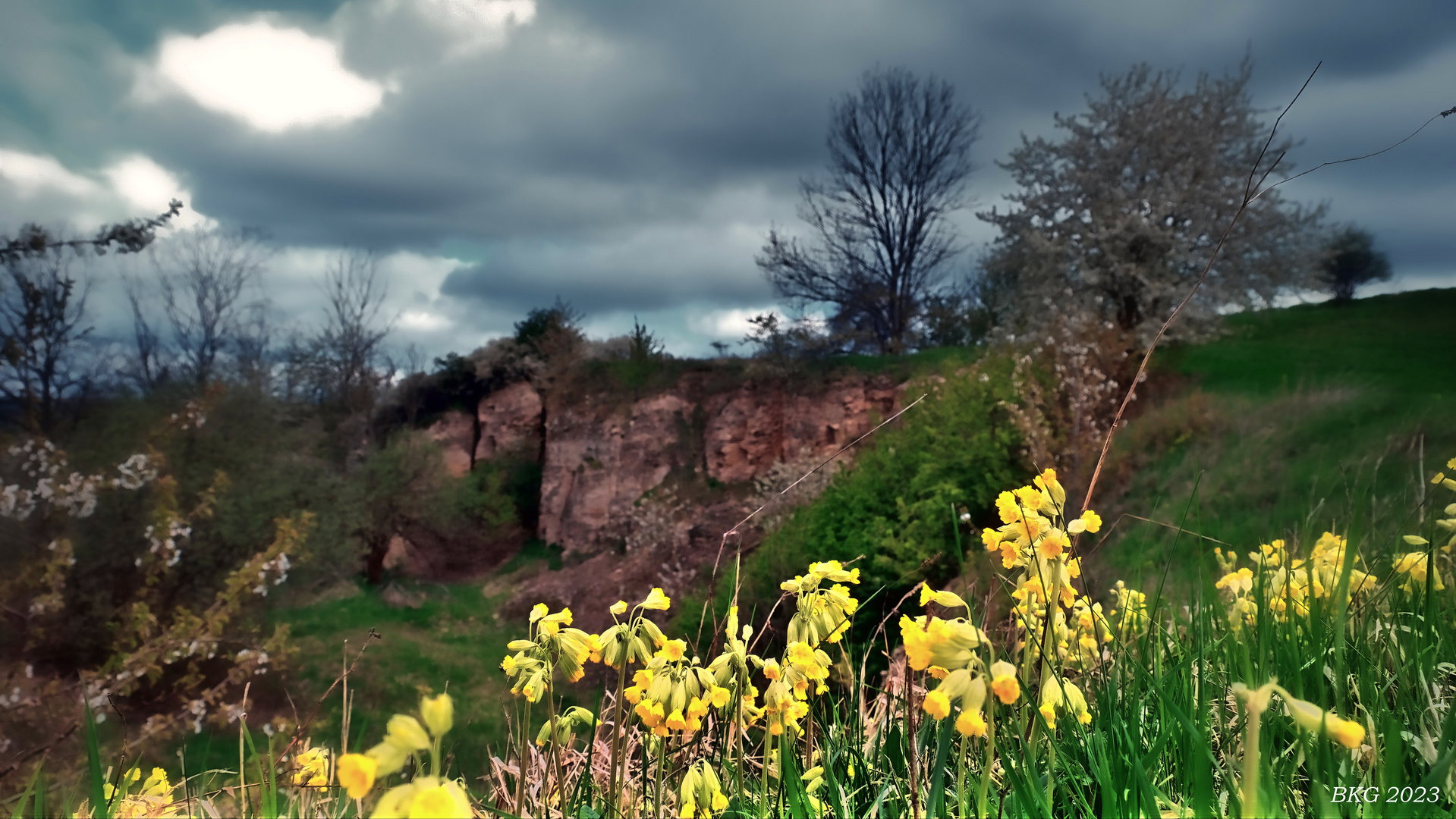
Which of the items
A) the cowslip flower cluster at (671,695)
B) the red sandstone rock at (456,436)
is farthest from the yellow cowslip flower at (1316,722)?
the red sandstone rock at (456,436)

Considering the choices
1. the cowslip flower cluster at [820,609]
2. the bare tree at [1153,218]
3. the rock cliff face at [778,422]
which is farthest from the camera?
the rock cliff face at [778,422]

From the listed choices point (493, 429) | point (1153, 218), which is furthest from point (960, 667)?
point (493, 429)

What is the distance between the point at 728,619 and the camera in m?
1.40

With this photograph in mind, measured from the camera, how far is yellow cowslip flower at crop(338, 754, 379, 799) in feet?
2.10

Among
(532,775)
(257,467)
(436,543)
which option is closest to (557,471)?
(436,543)

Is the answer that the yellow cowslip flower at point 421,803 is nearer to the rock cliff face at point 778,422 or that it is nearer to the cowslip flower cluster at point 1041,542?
the cowslip flower cluster at point 1041,542

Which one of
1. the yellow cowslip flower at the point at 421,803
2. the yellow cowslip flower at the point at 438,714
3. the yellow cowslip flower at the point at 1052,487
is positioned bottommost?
the yellow cowslip flower at the point at 421,803

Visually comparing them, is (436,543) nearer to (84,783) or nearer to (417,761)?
(84,783)

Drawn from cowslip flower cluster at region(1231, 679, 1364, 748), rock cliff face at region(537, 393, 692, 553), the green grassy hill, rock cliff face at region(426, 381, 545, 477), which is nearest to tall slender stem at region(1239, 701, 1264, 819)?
cowslip flower cluster at region(1231, 679, 1364, 748)

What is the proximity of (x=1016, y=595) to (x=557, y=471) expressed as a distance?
2209 centimetres

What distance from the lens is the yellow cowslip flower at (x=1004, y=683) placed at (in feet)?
2.68

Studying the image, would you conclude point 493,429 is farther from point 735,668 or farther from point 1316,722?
point 1316,722

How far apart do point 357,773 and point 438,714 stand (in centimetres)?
8

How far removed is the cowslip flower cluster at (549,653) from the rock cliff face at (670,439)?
15559 millimetres
